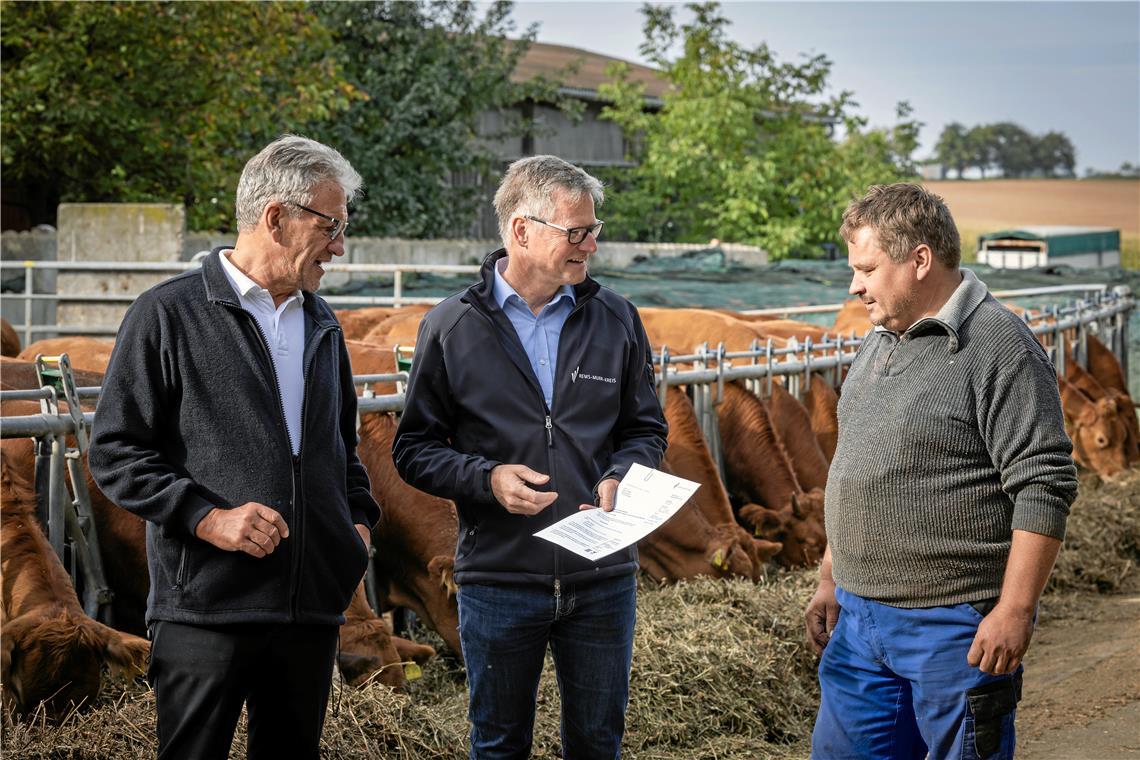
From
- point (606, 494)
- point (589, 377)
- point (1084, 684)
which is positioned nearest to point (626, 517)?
point (606, 494)

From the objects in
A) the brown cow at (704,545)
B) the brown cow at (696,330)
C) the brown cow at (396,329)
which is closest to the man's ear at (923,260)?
the brown cow at (704,545)

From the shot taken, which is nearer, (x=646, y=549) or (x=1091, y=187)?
(x=646, y=549)

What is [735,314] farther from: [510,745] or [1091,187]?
[1091,187]

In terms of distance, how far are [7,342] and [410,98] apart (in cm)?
1008

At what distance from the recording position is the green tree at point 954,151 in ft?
245

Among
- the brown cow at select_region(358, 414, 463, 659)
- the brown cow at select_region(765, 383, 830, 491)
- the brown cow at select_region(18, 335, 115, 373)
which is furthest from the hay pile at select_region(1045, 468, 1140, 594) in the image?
the brown cow at select_region(18, 335, 115, 373)

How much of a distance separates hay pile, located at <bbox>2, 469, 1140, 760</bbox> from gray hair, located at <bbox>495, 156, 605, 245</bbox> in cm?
159

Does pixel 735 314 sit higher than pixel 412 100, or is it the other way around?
pixel 412 100

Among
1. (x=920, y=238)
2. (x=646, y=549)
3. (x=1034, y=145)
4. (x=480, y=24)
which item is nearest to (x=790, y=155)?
(x=480, y=24)

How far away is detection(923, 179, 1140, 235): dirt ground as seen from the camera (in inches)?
1801

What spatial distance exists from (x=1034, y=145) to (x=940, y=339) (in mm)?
77737

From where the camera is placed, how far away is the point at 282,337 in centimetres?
283

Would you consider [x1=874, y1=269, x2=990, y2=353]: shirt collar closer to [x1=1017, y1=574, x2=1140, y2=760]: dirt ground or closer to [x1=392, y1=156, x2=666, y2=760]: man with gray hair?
[x1=392, y1=156, x2=666, y2=760]: man with gray hair

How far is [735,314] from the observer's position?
12211 millimetres
